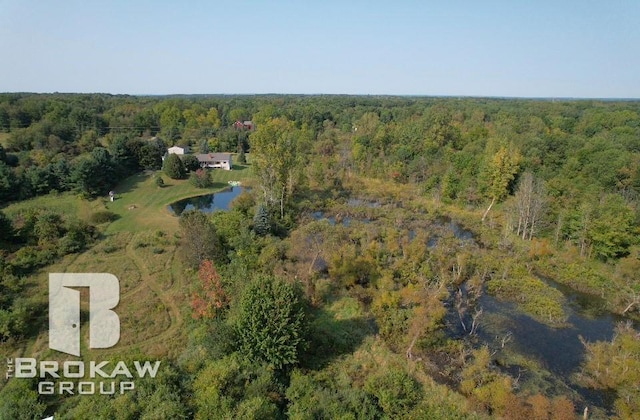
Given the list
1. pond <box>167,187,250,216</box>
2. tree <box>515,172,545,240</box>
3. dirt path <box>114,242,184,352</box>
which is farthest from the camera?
pond <box>167,187,250,216</box>

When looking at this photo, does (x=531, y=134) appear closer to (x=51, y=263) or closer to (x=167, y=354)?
(x=167, y=354)

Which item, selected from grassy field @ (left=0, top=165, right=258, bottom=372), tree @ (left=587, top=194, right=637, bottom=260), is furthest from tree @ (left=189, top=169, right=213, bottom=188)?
tree @ (left=587, top=194, right=637, bottom=260)

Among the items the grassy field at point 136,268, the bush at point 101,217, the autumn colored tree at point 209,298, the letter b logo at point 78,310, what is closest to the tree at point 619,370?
the autumn colored tree at point 209,298

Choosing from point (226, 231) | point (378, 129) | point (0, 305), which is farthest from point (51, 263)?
point (378, 129)

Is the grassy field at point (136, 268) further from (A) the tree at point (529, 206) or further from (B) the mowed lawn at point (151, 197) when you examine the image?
(A) the tree at point (529, 206)

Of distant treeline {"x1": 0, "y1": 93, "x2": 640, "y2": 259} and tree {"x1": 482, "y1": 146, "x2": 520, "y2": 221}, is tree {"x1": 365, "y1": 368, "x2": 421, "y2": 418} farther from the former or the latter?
tree {"x1": 482, "y1": 146, "x2": 520, "y2": 221}

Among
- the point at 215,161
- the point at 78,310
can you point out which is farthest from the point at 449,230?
the point at 215,161
